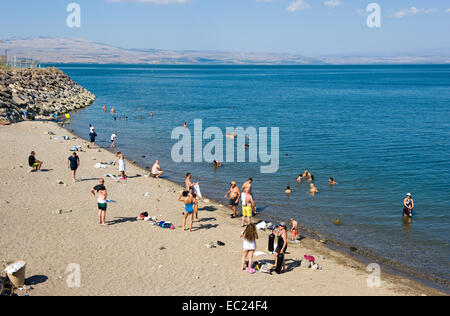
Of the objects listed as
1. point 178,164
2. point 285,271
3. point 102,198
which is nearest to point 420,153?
point 178,164

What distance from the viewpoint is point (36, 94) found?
52.9m

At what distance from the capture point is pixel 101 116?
51375mm

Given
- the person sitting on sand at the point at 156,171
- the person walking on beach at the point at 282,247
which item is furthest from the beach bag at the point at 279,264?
the person sitting on sand at the point at 156,171

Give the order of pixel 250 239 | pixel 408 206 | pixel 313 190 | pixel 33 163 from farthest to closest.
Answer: pixel 313 190
pixel 33 163
pixel 408 206
pixel 250 239

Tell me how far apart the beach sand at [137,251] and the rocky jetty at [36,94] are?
21.4 metres

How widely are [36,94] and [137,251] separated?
4675 centimetres

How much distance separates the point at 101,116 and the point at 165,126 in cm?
1133

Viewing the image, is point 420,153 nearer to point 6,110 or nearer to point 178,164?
point 178,164

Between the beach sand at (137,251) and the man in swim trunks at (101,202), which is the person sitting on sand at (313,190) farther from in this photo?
the man in swim trunks at (101,202)

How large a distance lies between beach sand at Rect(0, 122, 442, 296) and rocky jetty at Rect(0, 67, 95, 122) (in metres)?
21.4

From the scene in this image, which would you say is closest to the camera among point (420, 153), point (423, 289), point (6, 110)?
point (423, 289)

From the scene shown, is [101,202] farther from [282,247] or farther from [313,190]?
[313,190]

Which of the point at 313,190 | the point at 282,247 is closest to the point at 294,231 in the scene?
the point at 282,247

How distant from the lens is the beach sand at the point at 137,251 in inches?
444
